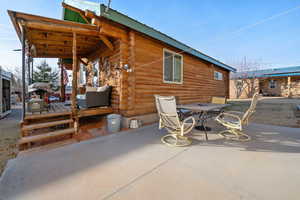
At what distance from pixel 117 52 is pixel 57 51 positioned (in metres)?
3.21

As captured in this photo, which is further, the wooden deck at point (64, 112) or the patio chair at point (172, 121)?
the wooden deck at point (64, 112)

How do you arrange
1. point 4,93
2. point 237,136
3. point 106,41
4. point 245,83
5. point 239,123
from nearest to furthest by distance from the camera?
point 239,123 → point 237,136 → point 106,41 → point 4,93 → point 245,83

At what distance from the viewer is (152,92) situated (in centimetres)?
502

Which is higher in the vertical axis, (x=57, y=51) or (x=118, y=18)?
(x=118, y=18)

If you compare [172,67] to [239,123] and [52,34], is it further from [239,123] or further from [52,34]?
[52,34]

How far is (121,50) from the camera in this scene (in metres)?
4.21

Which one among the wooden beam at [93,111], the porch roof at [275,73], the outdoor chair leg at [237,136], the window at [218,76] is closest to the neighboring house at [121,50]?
the wooden beam at [93,111]

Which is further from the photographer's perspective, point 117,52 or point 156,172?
point 117,52

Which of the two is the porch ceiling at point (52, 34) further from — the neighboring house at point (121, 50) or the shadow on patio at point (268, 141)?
the shadow on patio at point (268, 141)

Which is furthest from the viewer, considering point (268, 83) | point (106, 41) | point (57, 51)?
point (268, 83)

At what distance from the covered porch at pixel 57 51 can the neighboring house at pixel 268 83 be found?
1909cm

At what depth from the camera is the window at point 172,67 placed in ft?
18.4

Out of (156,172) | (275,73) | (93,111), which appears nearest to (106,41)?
(93,111)

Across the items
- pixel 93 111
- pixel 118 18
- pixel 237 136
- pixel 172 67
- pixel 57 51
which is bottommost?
pixel 237 136
